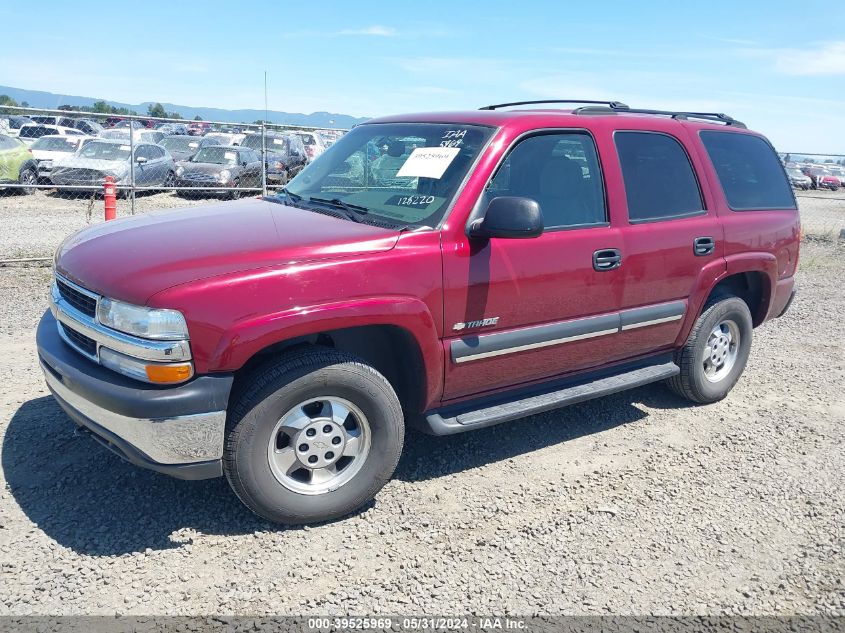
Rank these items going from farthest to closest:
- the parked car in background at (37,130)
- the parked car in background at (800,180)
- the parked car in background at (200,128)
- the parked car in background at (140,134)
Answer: the parked car in background at (800,180) → the parked car in background at (140,134) → the parked car in background at (37,130) → the parked car in background at (200,128)

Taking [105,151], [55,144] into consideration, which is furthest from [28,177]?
[55,144]

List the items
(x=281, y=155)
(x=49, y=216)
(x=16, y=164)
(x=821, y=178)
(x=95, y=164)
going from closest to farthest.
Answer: (x=49, y=216), (x=95, y=164), (x=16, y=164), (x=281, y=155), (x=821, y=178)

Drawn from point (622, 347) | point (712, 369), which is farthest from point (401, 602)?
point (712, 369)

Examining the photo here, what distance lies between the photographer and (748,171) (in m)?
5.31

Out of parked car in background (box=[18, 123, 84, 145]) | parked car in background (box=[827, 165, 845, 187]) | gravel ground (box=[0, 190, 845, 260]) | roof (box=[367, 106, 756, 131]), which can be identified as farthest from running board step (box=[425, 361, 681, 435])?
parked car in background (box=[827, 165, 845, 187])

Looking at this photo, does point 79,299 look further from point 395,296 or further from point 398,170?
point 398,170

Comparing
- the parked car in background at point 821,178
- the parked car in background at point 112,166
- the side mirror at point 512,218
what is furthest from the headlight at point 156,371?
the parked car in background at point 821,178

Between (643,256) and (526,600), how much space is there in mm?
2272

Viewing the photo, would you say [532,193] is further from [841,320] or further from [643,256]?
[841,320]

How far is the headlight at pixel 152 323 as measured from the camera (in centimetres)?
294

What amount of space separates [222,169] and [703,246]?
1403cm

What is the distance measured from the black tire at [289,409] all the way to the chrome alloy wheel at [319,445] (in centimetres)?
3

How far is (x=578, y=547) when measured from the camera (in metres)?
3.41

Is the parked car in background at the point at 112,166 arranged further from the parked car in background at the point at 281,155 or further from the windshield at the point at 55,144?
the windshield at the point at 55,144
